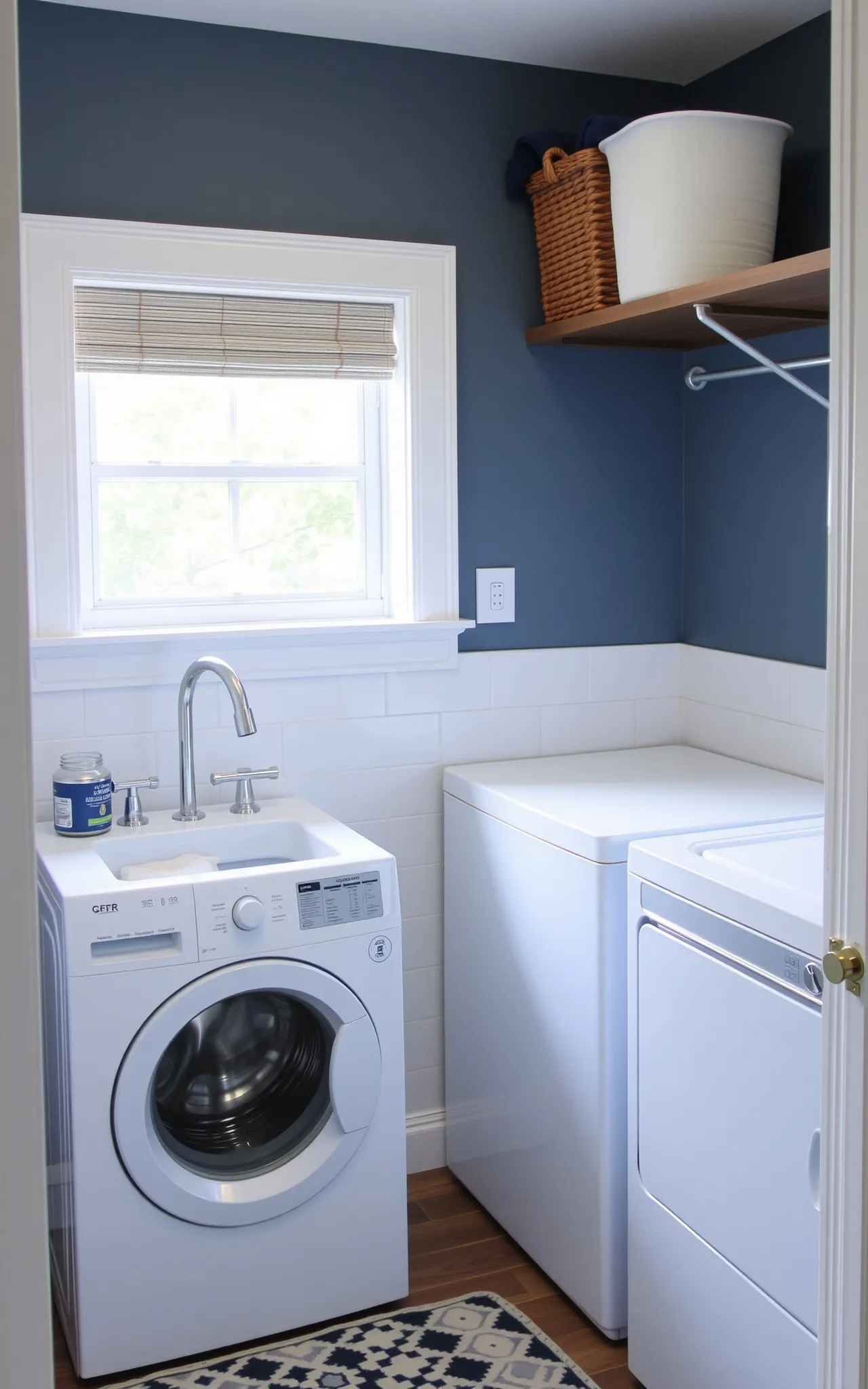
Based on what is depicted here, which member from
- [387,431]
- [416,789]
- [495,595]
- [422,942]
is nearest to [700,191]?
[387,431]

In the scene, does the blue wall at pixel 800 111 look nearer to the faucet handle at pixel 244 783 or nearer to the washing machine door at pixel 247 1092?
the faucet handle at pixel 244 783

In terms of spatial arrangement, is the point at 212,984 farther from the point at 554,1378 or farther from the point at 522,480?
the point at 522,480

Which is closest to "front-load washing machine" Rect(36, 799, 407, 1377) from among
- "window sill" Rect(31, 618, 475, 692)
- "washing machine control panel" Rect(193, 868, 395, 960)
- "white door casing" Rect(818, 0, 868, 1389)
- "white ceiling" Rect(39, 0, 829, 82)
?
"washing machine control panel" Rect(193, 868, 395, 960)

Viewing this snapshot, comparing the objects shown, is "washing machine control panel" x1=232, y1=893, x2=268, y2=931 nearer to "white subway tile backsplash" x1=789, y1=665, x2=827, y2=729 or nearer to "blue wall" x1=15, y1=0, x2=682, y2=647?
"blue wall" x1=15, y1=0, x2=682, y2=647

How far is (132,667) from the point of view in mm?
2604

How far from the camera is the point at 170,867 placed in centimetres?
242

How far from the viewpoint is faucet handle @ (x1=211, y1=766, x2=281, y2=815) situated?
8.52 ft

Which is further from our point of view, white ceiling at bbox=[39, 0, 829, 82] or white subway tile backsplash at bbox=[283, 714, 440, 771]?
white subway tile backsplash at bbox=[283, 714, 440, 771]

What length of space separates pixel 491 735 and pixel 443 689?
0.16 metres

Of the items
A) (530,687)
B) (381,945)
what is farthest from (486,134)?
(381,945)

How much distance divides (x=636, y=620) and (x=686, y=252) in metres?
0.96

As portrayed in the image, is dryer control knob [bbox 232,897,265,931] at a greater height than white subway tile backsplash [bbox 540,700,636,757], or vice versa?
white subway tile backsplash [bbox 540,700,636,757]

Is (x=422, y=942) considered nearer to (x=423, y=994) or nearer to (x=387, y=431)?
(x=423, y=994)

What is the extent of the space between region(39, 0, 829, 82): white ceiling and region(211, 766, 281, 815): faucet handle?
1473mm
